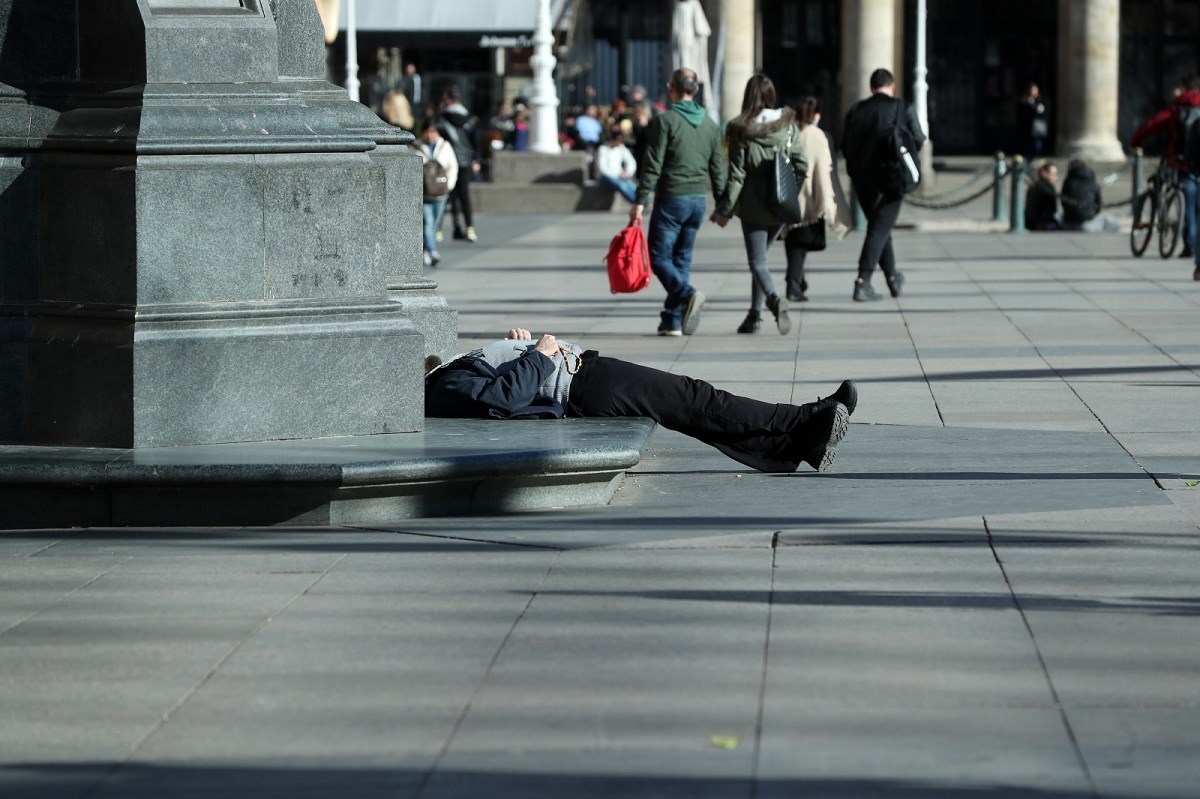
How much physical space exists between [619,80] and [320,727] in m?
49.4

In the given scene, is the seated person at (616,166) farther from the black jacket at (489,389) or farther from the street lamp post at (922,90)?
the black jacket at (489,389)

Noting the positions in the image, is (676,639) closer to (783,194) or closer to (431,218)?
(783,194)

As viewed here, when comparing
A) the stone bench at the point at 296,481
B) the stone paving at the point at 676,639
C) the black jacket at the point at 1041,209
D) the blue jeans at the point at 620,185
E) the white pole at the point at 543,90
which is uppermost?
the white pole at the point at 543,90

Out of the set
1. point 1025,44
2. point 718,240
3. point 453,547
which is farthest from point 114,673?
point 1025,44

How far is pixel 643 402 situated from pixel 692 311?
5.73 metres

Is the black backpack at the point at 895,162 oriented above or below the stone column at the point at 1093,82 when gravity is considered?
below

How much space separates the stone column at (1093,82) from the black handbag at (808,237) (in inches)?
850

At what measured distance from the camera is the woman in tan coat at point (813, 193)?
15.4 metres

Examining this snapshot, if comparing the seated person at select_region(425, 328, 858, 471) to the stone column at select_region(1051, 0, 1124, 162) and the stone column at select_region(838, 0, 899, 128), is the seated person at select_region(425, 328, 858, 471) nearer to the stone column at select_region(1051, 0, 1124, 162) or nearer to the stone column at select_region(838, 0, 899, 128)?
the stone column at select_region(838, 0, 899, 128)

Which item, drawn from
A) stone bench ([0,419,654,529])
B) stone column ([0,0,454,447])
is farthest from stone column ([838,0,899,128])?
stone bench ([0,419,654,529])

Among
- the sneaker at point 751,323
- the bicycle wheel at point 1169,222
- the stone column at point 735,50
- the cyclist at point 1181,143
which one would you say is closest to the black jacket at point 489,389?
the sneaker at point 751,323

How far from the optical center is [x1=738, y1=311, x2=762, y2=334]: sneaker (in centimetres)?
1435

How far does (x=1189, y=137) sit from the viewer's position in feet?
64.7

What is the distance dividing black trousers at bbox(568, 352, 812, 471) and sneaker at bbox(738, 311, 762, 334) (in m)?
5.98
